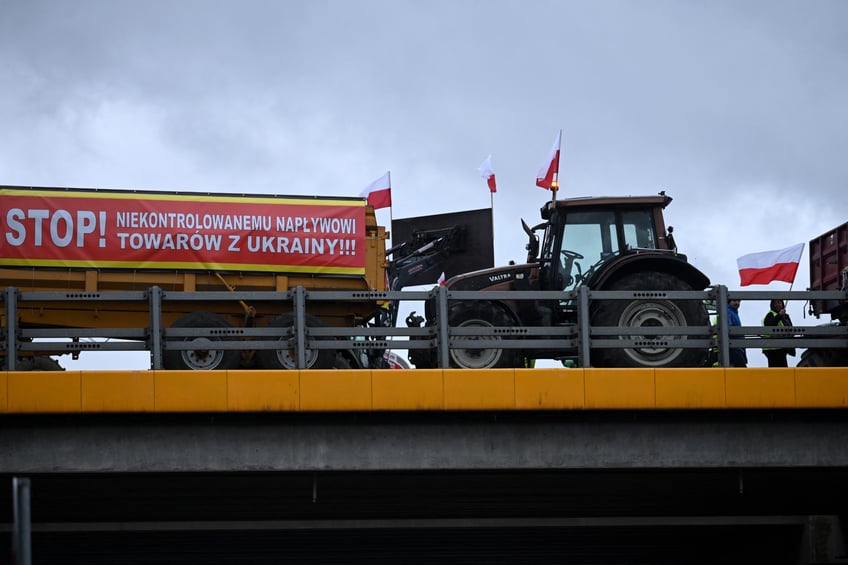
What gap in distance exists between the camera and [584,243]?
14430mm

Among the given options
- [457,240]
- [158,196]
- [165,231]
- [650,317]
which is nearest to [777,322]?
[650,317]

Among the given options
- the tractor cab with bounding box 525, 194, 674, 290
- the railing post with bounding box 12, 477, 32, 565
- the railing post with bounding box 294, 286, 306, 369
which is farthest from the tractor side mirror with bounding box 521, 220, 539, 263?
the railing post with bounding box 12, 477, 32, 565

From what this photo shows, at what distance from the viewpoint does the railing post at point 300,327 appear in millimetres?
11812

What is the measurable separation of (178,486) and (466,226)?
701cm

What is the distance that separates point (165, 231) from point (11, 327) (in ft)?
9.98

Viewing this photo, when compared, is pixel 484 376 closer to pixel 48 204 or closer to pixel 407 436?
pixel 407 436

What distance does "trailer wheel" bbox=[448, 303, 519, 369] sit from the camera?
12.9 metres

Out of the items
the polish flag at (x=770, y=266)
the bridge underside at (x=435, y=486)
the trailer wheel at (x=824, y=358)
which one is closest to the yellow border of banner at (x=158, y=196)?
the bridge underside at (x=435, y=486)

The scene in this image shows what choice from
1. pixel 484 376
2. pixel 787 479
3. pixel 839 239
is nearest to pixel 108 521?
pixel 484 376

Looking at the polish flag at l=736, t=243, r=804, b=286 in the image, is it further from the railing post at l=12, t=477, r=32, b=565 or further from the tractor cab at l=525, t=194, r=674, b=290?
the railing post at l=12, t=477, r=32, b=565

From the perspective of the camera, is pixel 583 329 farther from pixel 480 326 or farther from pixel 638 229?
pixel 638 229

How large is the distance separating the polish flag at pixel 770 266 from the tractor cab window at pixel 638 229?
4586mm

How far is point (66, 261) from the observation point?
1434 cm

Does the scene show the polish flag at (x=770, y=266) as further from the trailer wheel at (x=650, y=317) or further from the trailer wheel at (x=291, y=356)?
the trailer wheel at (x=291, y=356)
